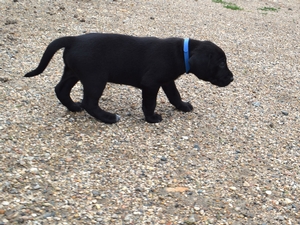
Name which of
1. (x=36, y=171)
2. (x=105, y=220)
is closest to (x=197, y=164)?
(x=105, y=220)

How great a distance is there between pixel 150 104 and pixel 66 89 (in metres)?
1.14

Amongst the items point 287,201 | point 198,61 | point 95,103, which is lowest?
point 287,201

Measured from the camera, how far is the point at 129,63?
5109mm

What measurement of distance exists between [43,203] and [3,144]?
1.20 meters

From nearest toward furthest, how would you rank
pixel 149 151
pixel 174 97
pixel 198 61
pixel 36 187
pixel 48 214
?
pixel 48 214, pixel 36 187, pixel 149 151, pixel 198 61, pixel 174 97

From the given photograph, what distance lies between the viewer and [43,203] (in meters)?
3.65

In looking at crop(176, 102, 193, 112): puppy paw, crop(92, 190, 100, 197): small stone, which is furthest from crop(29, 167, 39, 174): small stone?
crop(176, 102, 193, 112): puppy paw

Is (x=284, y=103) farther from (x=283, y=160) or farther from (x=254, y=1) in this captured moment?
(x=254, y=1)

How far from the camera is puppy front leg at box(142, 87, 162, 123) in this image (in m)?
5.19

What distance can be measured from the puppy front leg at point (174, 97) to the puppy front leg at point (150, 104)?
16.2 inches

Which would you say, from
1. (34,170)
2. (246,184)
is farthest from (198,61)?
(34,170)

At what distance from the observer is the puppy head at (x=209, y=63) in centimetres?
501

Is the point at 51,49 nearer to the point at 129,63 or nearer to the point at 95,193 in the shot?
the point at 129,63

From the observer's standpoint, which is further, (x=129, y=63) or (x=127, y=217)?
A: (x=129, y=63)
